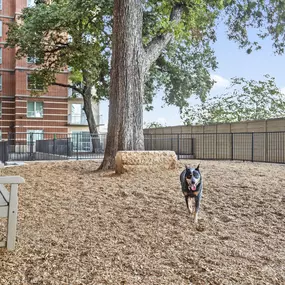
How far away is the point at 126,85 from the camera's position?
339 inches

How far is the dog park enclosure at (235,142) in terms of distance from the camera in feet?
46.2

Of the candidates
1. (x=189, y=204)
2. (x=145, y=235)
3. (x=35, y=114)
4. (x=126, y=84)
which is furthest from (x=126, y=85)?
(x=35, y=114)

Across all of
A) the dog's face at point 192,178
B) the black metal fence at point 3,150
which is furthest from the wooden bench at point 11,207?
the black metal fence at point 3,150

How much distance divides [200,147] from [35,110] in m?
18.9

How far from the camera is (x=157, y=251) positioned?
3.43 meters

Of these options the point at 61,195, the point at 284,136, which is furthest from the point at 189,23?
the point at 61,195

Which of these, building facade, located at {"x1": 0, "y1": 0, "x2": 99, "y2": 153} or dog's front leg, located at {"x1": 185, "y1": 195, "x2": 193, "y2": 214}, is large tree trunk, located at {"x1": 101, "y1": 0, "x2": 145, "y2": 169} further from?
building facade, located at {"x1": 0, "y1": 0, "x2": 99, "y2": 153}

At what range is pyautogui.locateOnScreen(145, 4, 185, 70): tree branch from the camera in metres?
9.67

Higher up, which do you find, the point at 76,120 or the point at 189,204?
the point at 76,120

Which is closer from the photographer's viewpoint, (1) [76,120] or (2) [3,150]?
(2) [3,150]

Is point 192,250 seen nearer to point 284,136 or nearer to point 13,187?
point 13,187

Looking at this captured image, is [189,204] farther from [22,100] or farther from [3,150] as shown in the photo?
[22,100]

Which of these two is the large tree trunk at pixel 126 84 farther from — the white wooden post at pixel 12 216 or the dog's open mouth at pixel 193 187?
the white wooden post at pixel 12 216

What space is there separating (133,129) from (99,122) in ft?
84.3
